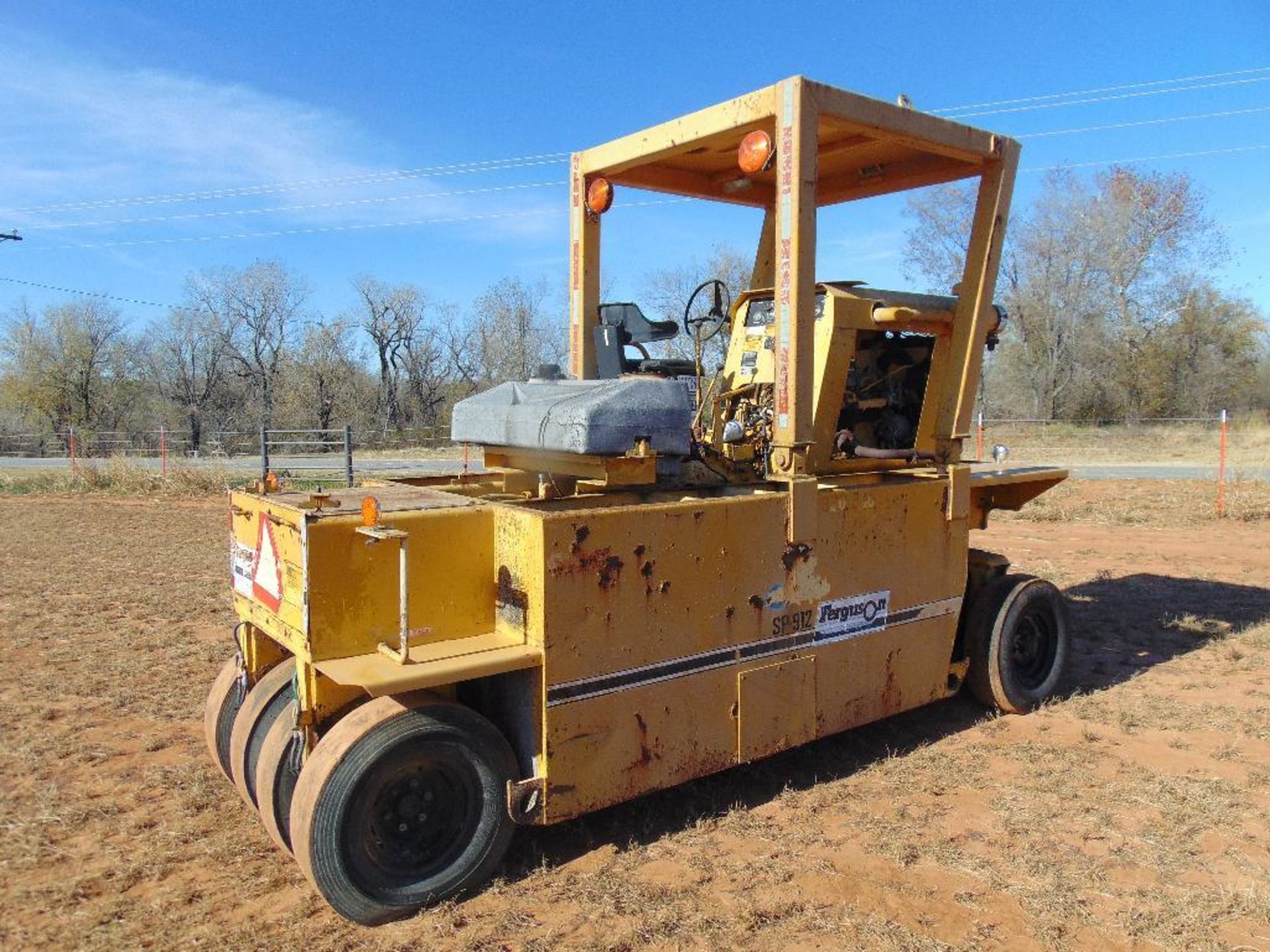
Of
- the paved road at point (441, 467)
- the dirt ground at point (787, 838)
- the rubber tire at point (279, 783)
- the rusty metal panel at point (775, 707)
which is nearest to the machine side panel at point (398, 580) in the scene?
the rubber tire at point (279, 783)

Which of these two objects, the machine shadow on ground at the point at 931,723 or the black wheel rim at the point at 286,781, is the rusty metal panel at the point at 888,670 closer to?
the machine shadow on ground at the point at 931,723

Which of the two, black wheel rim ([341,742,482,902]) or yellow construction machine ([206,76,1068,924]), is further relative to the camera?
yellow construction machine ([206,76,1068,924])

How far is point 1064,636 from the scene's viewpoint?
586cm

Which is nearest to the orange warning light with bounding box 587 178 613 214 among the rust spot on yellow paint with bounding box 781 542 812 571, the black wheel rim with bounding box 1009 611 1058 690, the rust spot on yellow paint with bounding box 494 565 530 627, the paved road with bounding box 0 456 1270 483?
the rust spot on yellow paint with bounding box 781 542 812 571

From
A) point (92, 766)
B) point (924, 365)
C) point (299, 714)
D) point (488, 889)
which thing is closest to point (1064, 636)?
point (924, 365)

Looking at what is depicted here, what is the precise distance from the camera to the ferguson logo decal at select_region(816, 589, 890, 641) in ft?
14.5

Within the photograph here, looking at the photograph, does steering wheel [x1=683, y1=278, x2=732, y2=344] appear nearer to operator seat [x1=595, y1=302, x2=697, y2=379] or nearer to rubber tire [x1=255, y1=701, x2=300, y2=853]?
operator seat [x1=595, y1=302, x2=697, y2=379]

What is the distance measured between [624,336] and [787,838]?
107 inches

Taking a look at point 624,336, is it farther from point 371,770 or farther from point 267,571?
point 371,770

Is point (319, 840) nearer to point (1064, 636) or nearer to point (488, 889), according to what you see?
point (488, 889)

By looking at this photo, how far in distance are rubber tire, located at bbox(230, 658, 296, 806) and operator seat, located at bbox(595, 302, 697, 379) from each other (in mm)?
2227

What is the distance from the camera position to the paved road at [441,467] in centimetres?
1775

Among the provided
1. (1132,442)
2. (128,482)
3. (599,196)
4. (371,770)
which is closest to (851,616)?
(371,770)

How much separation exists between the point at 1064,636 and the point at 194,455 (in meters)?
27.0
